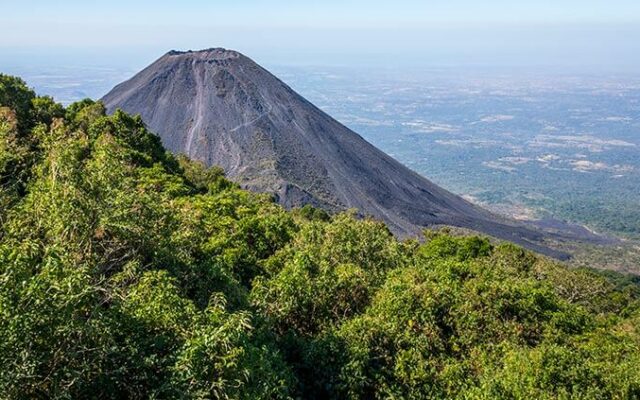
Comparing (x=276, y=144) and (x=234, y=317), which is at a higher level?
A: (x=234, y=317)

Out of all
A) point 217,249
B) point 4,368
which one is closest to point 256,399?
point 4,368

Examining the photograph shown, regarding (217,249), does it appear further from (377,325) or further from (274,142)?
(274,142)

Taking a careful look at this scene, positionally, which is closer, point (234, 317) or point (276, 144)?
point (234, 317)

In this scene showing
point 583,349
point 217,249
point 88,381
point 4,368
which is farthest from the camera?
point 217,249

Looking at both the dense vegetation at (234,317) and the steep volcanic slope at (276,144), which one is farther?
the steep volcanic slope at (276,144)

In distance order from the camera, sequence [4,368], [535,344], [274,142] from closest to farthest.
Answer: [4,368], [535,344], [274,142]
